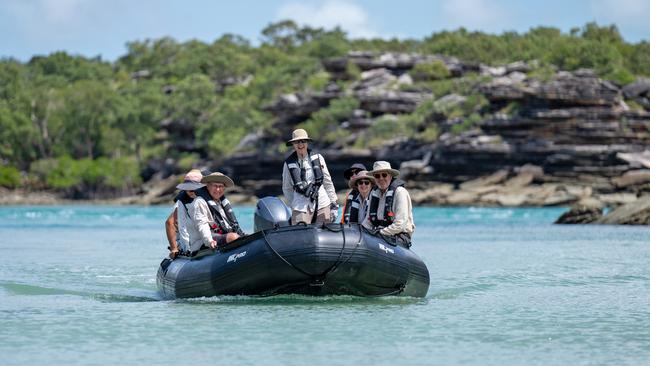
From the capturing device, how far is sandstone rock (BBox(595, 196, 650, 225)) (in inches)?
1603

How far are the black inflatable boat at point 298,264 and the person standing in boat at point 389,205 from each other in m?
0.30

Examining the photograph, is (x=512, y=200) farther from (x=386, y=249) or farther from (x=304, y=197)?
(x=386, y=249)

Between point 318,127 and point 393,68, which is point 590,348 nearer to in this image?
point 318,127

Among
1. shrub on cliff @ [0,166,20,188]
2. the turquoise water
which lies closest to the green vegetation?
shrub on cliff @ [0,166,20,188]

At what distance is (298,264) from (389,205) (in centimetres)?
179

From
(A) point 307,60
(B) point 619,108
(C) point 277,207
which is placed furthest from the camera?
(A) point 307,60

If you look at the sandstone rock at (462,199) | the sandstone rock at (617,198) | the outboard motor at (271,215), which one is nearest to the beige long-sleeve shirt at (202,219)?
the outboard motor at (271,215)

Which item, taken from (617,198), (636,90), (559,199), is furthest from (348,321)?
(636,90)

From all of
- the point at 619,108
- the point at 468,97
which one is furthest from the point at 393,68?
the point at 619,108

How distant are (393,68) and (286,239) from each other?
90599 mm

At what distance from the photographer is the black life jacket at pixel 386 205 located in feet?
50.5

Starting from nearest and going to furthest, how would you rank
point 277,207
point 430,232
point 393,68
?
point 277,207 → point 430,232 → point 393,68

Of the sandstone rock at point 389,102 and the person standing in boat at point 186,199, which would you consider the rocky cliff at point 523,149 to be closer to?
the sandstone rock at point 389,102

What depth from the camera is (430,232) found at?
41.2 meters
